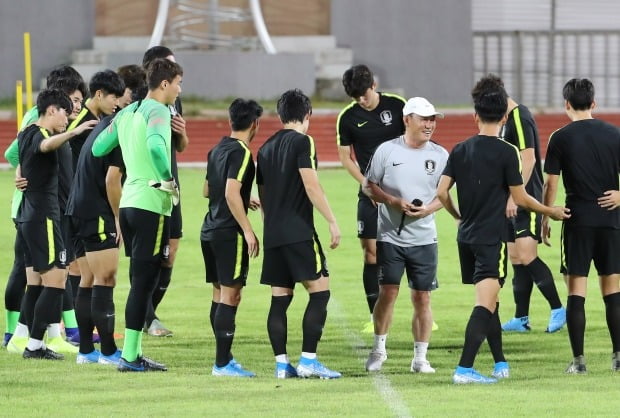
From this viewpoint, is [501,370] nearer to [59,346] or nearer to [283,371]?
[283,371]

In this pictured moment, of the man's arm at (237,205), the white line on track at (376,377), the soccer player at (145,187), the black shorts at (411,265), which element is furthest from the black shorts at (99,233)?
the white line on track at (376,377)

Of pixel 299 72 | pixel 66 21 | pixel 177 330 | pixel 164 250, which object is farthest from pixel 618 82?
pixel 164 250

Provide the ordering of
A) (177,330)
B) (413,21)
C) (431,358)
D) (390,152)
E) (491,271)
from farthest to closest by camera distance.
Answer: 1. (413,21)
2. (177,330)
3. (431,358)
4. (390,152)
5. (491,271)

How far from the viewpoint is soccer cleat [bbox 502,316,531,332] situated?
39.6ft

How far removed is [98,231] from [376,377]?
2.18 meters

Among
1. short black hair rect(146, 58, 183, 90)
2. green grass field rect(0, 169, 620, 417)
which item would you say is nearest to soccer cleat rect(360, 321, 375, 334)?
green grass field rect(0, 169, 620, 417)

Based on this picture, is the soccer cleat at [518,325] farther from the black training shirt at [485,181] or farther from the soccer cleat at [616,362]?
the black training shirt at [485,181]

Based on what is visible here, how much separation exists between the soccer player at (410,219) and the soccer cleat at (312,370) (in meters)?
0.53

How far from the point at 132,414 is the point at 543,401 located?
93.4 inches

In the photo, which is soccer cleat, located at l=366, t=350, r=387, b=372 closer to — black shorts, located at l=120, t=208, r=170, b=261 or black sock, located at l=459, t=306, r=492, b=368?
black sock, located at l=459, t=306, r=492, b=368

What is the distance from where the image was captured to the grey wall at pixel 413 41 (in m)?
36.7

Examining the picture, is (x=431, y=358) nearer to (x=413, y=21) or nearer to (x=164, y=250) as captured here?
(x=164, y=250)

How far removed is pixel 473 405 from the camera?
820cm

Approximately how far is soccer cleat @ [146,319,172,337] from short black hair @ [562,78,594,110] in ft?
13.1
